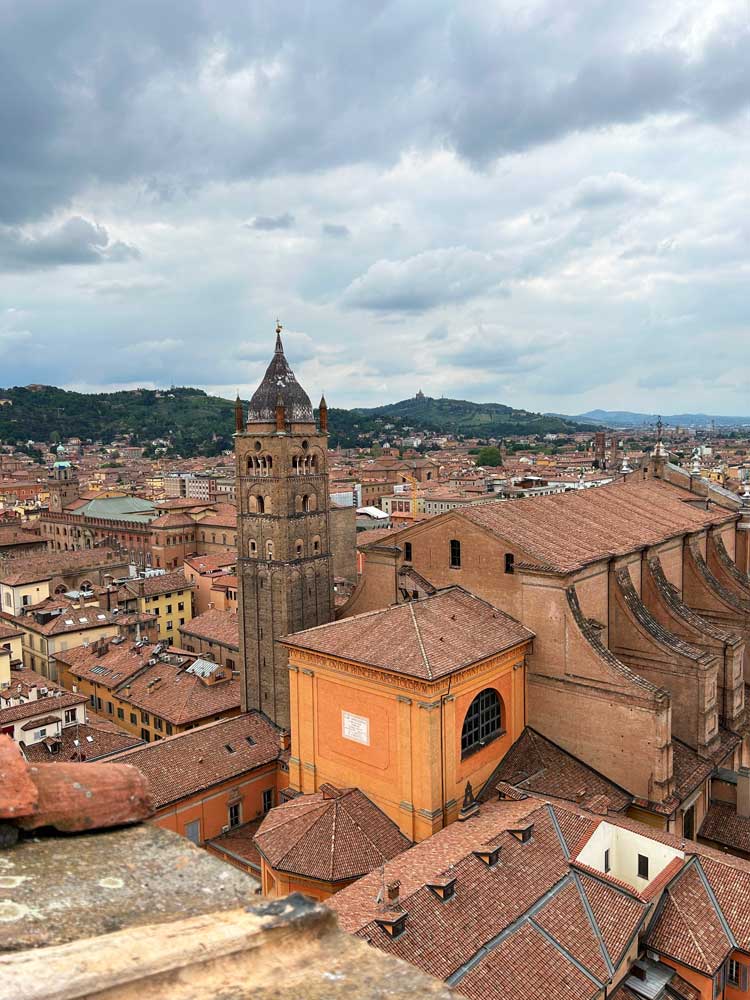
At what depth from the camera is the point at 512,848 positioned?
18.1m

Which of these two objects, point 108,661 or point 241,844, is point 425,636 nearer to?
point 241,844

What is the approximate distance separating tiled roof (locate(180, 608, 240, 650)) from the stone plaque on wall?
2674cm

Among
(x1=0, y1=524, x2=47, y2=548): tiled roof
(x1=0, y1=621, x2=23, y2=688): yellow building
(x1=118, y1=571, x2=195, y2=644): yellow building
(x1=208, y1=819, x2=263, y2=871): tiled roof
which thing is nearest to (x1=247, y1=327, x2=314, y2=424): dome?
(x1=208, y1=819, x2=263, y2=871): tiled roof

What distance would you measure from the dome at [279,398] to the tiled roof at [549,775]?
61.0 ft

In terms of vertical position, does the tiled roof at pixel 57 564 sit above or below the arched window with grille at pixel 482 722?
below

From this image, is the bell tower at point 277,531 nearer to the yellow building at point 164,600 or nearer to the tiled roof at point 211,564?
the yellow building at point 164,600

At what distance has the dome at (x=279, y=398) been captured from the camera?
3644 cm

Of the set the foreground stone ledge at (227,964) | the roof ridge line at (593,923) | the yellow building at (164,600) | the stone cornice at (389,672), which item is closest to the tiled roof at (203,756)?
the stone cornice at (389,672)

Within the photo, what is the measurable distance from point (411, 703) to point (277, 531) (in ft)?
50.2

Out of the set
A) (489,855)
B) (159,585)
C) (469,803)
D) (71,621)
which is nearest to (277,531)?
(469,803)

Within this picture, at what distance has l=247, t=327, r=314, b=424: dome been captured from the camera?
36.4m

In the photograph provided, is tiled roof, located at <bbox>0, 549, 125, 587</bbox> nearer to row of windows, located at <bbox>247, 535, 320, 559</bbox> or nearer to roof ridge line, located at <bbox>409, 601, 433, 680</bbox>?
row of windows, located at <bbox>247, 535, 320, 559</bbox>

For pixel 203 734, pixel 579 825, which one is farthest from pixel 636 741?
pixel 203 734

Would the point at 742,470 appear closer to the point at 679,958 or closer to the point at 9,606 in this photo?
the point at 9,606
